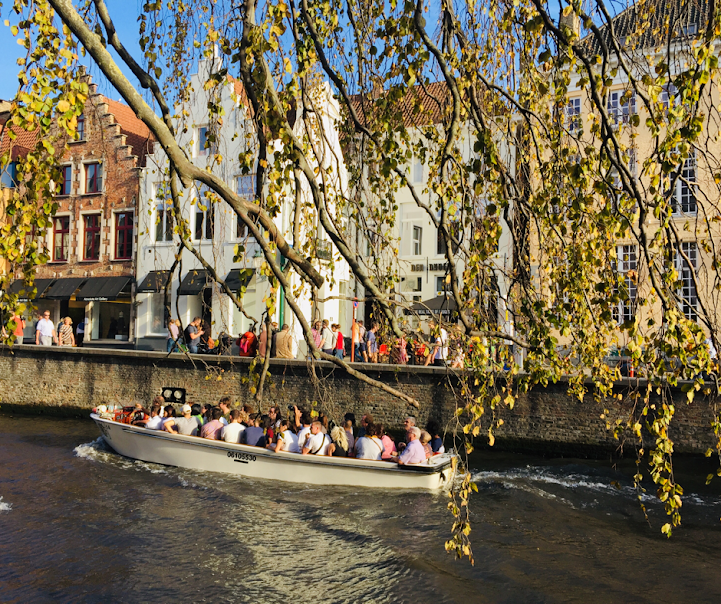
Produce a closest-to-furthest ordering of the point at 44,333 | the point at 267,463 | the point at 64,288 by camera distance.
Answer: the point at 267,463, the point at 44,333, the point at 64,288

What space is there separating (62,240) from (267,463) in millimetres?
16890

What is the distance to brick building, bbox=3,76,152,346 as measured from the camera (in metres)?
23.3

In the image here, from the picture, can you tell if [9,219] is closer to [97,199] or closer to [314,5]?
[314,5]

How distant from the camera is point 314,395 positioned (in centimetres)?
920

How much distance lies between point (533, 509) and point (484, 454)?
3641 mm

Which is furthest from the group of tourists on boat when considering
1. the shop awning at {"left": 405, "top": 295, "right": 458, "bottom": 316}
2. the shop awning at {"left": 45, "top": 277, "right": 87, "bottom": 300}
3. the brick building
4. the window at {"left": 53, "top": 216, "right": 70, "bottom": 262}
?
the window at {"left": 53, "top": 216, "right": 70, "bottom": 262}

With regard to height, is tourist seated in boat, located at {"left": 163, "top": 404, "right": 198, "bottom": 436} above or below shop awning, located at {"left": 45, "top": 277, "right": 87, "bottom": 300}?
below

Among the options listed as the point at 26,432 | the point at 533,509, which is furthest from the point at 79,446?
A: the point at 533,509

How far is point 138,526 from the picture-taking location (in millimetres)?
9117

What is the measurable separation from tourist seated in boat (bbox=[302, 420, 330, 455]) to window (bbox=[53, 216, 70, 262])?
1679 cm

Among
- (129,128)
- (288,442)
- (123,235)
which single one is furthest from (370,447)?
(129,128)

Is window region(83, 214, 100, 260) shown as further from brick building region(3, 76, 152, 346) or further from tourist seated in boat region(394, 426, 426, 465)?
tourist seated in boat region(394, 426, 426, 465)

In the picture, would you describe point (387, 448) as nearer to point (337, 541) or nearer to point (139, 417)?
point (337, 541)

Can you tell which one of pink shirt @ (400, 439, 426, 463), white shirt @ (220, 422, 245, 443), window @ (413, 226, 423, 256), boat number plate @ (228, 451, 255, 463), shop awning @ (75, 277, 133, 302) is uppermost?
window @ (413, 226, 423, 256)
